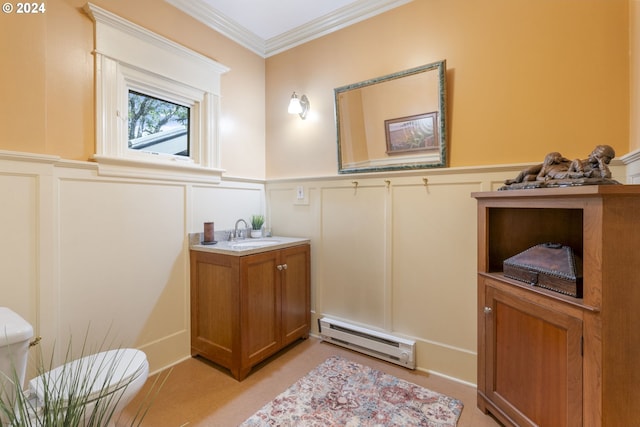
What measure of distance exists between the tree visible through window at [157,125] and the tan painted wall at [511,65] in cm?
126

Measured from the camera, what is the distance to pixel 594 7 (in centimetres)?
162

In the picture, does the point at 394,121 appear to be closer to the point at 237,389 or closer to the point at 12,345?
the point at 237,389

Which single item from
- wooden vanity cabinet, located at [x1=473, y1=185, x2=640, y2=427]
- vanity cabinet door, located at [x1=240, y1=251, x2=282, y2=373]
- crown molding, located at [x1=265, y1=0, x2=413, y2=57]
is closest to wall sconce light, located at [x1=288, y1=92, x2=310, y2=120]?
crown molding, located at [x1=265, y1=0, x2=413, y2=57]

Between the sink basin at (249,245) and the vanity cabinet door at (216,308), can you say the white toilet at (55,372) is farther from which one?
the sink basin at (249,245)

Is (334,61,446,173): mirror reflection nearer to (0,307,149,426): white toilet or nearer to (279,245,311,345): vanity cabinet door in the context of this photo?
(279,245,311,345): vanity cabinet door

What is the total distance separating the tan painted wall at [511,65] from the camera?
5.27 ft

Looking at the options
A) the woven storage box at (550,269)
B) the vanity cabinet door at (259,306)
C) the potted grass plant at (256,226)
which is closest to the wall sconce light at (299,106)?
the potted grass plant at (256,226)

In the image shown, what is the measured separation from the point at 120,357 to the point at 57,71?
5.44 feet

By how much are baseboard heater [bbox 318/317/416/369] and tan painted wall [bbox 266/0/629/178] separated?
4.43 feet

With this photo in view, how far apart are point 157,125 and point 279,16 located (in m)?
1.40

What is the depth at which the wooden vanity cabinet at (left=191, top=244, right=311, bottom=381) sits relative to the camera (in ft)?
6.59

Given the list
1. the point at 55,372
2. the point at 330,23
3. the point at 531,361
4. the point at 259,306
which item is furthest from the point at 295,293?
the point at 330,23

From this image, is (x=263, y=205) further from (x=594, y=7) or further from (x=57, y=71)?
(x=594, y=7)

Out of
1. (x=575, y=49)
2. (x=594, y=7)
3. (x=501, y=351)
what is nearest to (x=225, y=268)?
(x=501, y=351)
